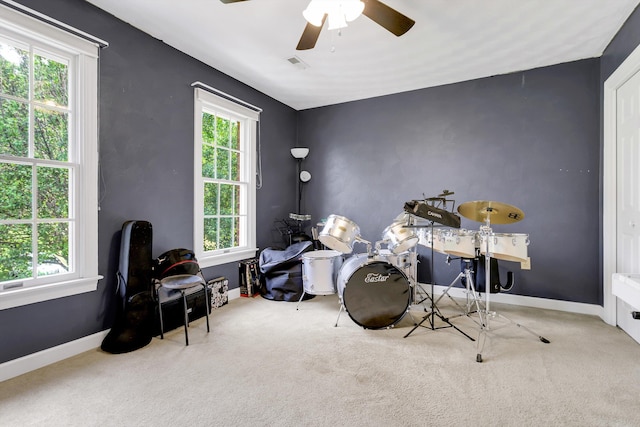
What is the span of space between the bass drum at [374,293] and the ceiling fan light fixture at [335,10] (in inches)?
72.8

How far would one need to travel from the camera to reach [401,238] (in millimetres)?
2840

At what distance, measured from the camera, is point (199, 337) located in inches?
105

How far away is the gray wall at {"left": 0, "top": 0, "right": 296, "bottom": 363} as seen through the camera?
224 centimetres

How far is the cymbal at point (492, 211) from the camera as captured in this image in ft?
8.09

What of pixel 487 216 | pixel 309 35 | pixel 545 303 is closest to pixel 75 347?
pixel 309 35

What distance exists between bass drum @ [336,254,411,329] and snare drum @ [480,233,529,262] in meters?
0.78

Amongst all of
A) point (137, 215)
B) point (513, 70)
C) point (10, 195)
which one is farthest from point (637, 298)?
point (10, 195)

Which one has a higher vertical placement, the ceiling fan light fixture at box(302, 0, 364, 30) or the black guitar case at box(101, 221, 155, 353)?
the ceiling fan light fixture at box(302, 0, 364, 30)

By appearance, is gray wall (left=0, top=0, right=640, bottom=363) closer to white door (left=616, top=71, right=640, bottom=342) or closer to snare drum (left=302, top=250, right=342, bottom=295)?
white door (left=616, top=71, right=640, bottom=342)

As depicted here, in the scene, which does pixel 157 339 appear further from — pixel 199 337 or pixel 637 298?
pixel 637 298

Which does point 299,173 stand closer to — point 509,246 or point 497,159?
point 497,159

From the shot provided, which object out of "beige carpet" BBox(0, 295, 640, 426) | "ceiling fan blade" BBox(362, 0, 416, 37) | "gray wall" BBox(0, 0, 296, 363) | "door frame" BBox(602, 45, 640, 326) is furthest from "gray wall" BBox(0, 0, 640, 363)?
"ceiling fan blade" BBox(362, 0, 416, 37)

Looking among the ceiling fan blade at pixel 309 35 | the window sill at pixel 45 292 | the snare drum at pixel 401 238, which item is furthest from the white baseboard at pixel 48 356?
the ceiling fan blade at pixel 309 35

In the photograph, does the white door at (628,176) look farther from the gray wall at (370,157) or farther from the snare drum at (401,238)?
the snare drum at (401,238)
